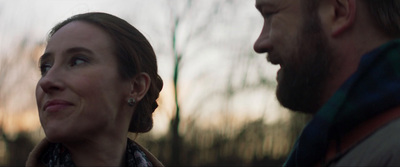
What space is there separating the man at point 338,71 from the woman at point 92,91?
2.66ft

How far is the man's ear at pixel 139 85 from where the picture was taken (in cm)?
314

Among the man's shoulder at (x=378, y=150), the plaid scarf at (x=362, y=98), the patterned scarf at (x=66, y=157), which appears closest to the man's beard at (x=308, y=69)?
the plaid scarf at (x=362, y=98)

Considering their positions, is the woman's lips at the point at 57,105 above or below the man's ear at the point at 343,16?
below

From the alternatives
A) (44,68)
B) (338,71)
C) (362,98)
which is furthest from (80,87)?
(362,98)

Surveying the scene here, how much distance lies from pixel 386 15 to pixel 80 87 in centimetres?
149

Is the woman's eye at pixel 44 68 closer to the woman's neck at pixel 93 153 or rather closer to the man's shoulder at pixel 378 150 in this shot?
the woman's neck at pixel 93 153

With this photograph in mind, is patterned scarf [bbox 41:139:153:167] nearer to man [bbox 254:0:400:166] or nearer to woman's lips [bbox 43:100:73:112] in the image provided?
woman's lips [bbox 43:100:73:112]

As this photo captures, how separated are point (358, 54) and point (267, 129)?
19887 millimetres

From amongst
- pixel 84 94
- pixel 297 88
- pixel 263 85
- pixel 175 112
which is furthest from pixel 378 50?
pixel 263 85

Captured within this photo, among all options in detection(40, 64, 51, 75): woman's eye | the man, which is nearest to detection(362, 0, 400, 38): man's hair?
the man

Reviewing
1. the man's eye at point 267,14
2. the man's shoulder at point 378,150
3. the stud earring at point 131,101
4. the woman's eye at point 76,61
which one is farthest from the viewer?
the stud earring at point 131,101

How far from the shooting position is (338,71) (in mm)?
2463

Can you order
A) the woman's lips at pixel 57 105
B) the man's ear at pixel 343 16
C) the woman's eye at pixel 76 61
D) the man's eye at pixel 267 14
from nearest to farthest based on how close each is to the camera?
the man's ear at pixel 343 16 < the man's eye at pixel 267 14 < the woman's lips at pixel 57 105 < the woman's eye at pixel 76 61

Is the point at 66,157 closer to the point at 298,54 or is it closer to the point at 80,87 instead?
the point at 80,87
